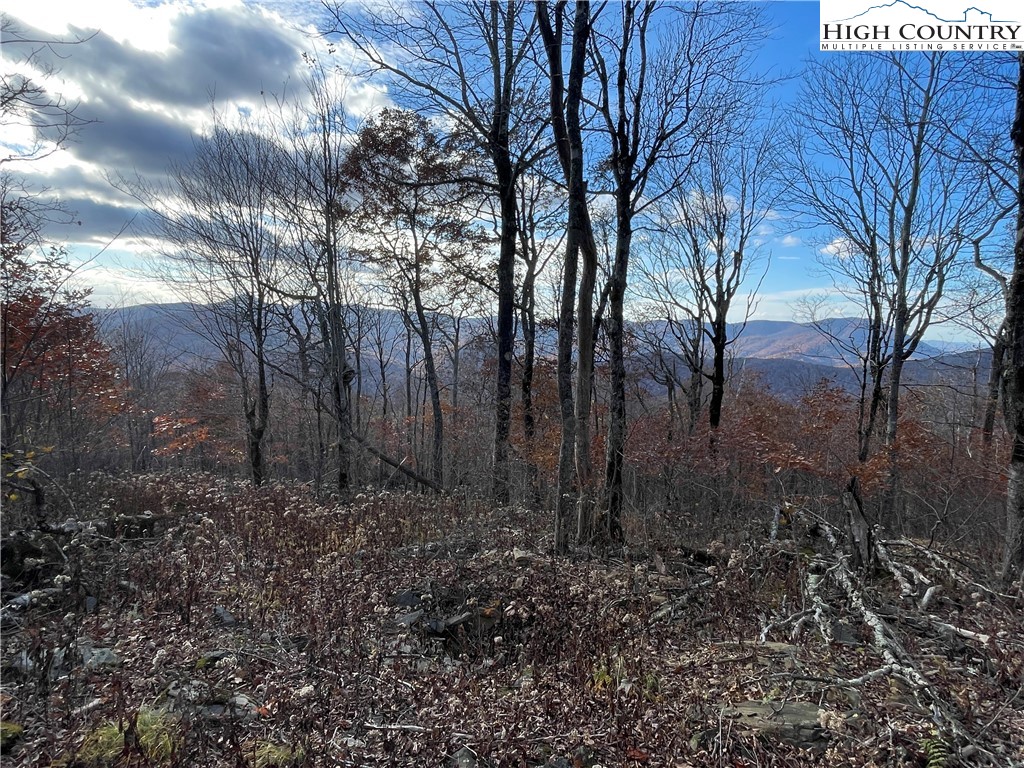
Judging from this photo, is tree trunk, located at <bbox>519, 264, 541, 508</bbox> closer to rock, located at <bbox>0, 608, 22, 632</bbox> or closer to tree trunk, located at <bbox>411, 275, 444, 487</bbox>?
tree trunk, located at <bbox>411, 275, 444, 487</bbox>

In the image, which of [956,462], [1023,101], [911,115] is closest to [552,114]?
[1023,101]

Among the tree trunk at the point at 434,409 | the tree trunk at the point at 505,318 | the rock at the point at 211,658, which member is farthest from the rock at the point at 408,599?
the tree trunk at the point at 434,409

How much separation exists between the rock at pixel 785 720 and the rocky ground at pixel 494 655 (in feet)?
0.04

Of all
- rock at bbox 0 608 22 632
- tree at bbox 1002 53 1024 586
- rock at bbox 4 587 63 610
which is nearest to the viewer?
rock at bbox 0 608 22 632

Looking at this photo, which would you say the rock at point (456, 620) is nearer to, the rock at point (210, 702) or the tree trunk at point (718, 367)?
the rock at point (210, 702)

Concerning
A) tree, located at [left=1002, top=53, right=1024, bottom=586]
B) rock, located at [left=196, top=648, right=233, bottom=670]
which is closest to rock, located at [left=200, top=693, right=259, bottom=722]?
rock, located at [left=196, top=648, right=233, bottom=670]

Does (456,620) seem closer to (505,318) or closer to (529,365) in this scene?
(505,318)

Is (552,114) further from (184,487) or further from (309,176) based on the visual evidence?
(184,487)

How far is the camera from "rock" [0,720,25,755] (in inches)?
99.4

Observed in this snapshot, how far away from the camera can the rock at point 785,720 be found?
256 cm

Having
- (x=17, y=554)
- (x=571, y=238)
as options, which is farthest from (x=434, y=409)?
(x=17, y=554)

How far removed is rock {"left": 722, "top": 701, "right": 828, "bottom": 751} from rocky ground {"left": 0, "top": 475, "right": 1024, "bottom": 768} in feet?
0.04

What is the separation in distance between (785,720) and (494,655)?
1.97 meters

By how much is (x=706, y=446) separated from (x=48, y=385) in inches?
569
